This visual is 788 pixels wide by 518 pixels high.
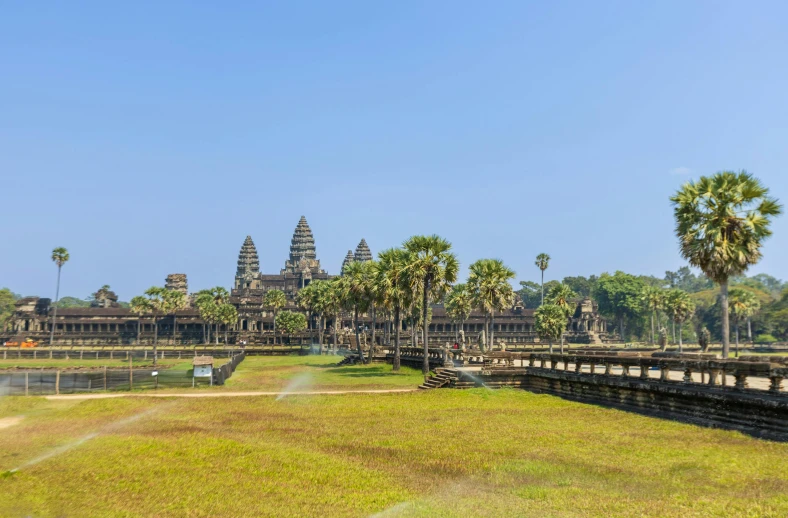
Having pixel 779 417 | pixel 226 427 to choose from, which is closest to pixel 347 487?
pixel 226 427

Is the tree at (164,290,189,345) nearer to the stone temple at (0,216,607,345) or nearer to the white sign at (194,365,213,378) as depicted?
the stone temple at (0,216,607,345)

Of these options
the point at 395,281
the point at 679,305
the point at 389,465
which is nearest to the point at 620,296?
the point at 679,305

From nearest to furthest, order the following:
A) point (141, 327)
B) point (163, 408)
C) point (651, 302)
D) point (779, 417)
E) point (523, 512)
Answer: point (523, 512) → point (779, 417) → point (163, 408) → point (651, 302) → point (141, 327)

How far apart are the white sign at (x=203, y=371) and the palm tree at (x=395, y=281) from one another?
16091mm

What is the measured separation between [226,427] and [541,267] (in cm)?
10788

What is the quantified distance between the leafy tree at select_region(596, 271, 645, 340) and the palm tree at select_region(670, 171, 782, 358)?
148759 mm

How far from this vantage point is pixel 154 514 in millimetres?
13852

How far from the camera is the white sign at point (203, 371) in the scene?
47.0m

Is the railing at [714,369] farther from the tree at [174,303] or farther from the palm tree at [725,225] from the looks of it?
the tree at [174,303]

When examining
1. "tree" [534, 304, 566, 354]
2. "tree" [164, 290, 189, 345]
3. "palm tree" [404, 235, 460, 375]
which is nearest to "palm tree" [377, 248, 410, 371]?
"palm tree" [404, 235, 460, 375]

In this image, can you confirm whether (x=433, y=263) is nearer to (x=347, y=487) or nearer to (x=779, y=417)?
(x=779, y=417)

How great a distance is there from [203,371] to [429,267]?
18.7 meters

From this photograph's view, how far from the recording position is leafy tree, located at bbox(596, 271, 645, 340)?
173 metres

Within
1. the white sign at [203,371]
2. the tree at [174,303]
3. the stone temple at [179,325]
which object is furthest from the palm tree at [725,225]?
the stone temple at [179,325]
